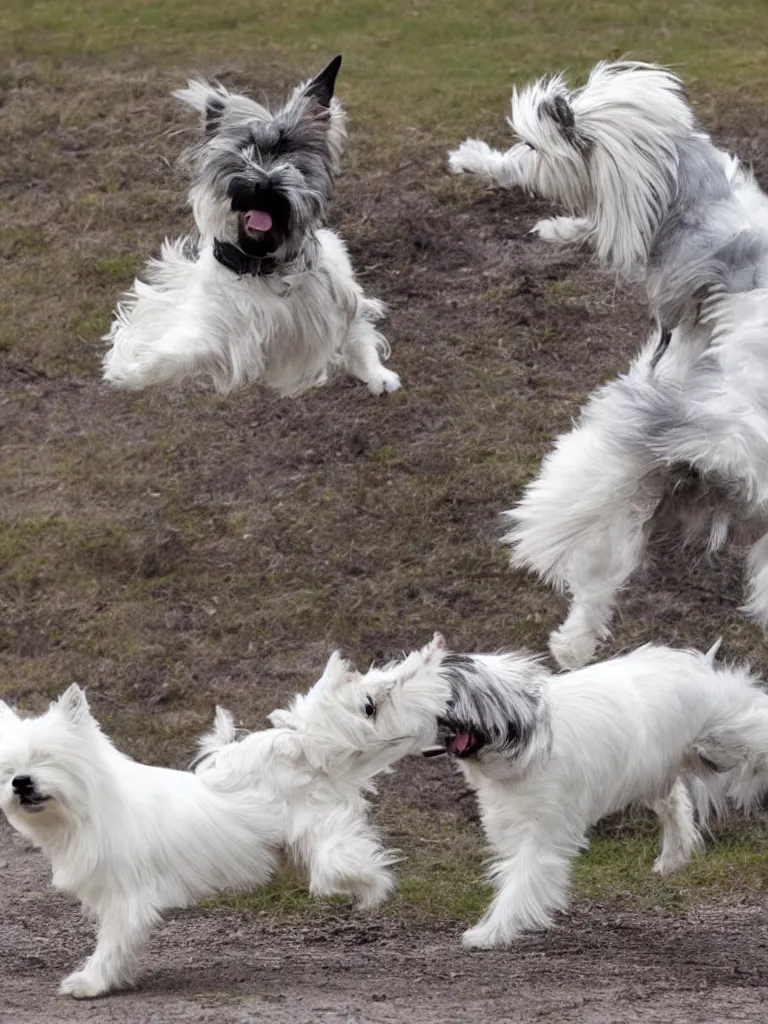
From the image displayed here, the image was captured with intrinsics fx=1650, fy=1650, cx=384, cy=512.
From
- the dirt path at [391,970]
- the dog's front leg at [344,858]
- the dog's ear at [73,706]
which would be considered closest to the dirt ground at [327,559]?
the dirt path at [391,970]

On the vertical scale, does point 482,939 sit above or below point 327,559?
above

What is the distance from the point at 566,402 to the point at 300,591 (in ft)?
7.10

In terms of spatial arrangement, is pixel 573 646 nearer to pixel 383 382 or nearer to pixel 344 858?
pixel 344 858

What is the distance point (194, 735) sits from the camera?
297 inches

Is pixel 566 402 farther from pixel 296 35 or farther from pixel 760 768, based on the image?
pixel 296 35

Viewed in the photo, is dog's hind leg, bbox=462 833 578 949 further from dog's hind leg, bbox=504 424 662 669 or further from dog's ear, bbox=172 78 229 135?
dog's ear, bbox=172 78 229 135

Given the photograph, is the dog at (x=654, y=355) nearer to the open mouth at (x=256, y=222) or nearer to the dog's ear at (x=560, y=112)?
the dog's ear at (x=560, y=112)

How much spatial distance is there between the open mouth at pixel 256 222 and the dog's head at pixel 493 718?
224cm

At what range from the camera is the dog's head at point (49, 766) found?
493 centimetres

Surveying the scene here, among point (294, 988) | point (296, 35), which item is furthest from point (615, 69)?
point (296, 35)

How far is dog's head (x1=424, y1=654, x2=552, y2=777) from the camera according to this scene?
5184mm

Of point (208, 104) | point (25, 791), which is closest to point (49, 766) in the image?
point (25, 791)

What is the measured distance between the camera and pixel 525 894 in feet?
17.8

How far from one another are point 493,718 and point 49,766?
1376mm
